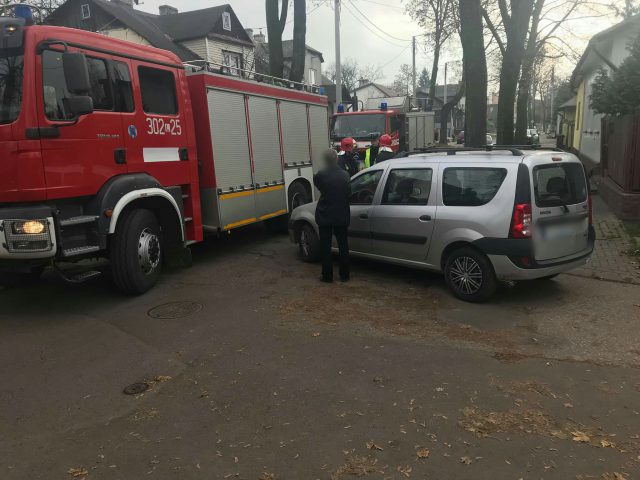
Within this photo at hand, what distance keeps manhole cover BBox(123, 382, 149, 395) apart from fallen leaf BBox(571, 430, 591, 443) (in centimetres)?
303

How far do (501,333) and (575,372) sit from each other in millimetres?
926

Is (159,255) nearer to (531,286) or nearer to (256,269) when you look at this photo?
(256,269)

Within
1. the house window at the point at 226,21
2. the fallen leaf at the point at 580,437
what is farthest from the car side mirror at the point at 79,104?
the house window at the point at 226,21

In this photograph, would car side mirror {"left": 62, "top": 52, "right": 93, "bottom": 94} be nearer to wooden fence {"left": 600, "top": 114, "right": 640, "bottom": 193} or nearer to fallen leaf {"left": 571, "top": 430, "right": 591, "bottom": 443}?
fallen leaf {"left": 571, "top": 430, "right": 591, "bottom": 443}

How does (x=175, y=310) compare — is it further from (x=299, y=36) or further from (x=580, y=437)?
(x=299, y=36)

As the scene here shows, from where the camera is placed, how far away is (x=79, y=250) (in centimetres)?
550

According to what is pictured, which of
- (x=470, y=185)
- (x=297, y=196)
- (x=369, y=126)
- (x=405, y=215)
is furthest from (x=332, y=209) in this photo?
(x=369, y=126)

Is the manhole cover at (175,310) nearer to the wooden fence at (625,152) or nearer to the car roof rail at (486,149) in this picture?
the car roof rail at (486,149)

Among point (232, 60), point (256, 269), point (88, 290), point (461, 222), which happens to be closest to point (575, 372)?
point (461, 222)

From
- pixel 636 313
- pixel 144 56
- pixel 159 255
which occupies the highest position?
pixel 144 56

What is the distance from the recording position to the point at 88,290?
6684 mm

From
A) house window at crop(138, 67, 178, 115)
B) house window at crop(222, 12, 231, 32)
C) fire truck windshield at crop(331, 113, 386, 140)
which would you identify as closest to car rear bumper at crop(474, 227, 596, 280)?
Answer: house window at crop(138, 67, 178, 115)

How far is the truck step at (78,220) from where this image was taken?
5.36 meters

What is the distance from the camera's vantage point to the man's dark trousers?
6855 millimetres
